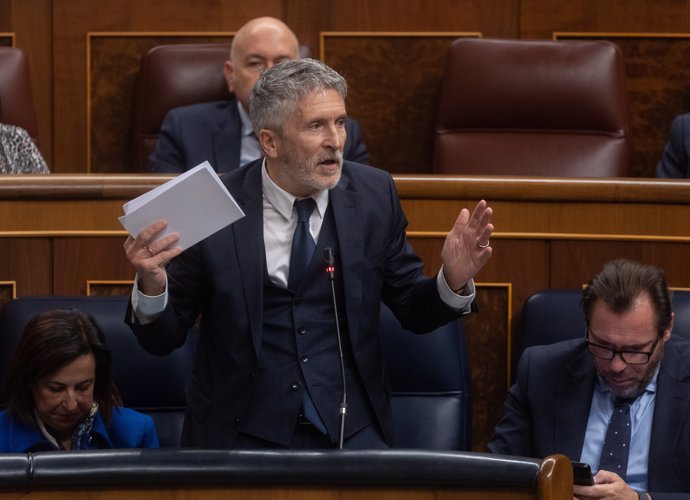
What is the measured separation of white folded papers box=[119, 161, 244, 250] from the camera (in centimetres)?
103

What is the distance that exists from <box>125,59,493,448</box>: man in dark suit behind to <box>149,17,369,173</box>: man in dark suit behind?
2.14 feet

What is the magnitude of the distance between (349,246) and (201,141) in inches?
28.9

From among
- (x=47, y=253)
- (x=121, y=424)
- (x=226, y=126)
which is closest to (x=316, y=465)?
(x=121, y=424)

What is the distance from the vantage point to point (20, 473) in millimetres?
800

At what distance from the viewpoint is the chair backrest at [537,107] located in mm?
1938

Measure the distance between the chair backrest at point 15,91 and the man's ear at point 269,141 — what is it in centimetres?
91

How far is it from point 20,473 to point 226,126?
3.67 ft

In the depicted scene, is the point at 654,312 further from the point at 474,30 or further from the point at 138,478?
the point at 474,30

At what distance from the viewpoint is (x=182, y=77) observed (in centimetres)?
199

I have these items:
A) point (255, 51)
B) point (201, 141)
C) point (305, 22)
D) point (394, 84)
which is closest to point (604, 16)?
point (394, 84)

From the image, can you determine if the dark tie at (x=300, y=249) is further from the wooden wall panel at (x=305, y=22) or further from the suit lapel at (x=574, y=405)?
the wooden wall panel at (x=305, y=22)

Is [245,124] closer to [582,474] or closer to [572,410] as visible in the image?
[572,410]

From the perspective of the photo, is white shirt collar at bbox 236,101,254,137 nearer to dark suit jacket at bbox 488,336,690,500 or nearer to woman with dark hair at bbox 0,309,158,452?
woman with dark hair at bbox 0,309,158,452

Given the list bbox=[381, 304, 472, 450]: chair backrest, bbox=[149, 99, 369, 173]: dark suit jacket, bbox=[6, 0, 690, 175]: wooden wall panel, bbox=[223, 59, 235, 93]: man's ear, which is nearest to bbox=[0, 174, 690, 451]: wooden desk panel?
bbox=[381, 304, 472, 450]: chair backrest
